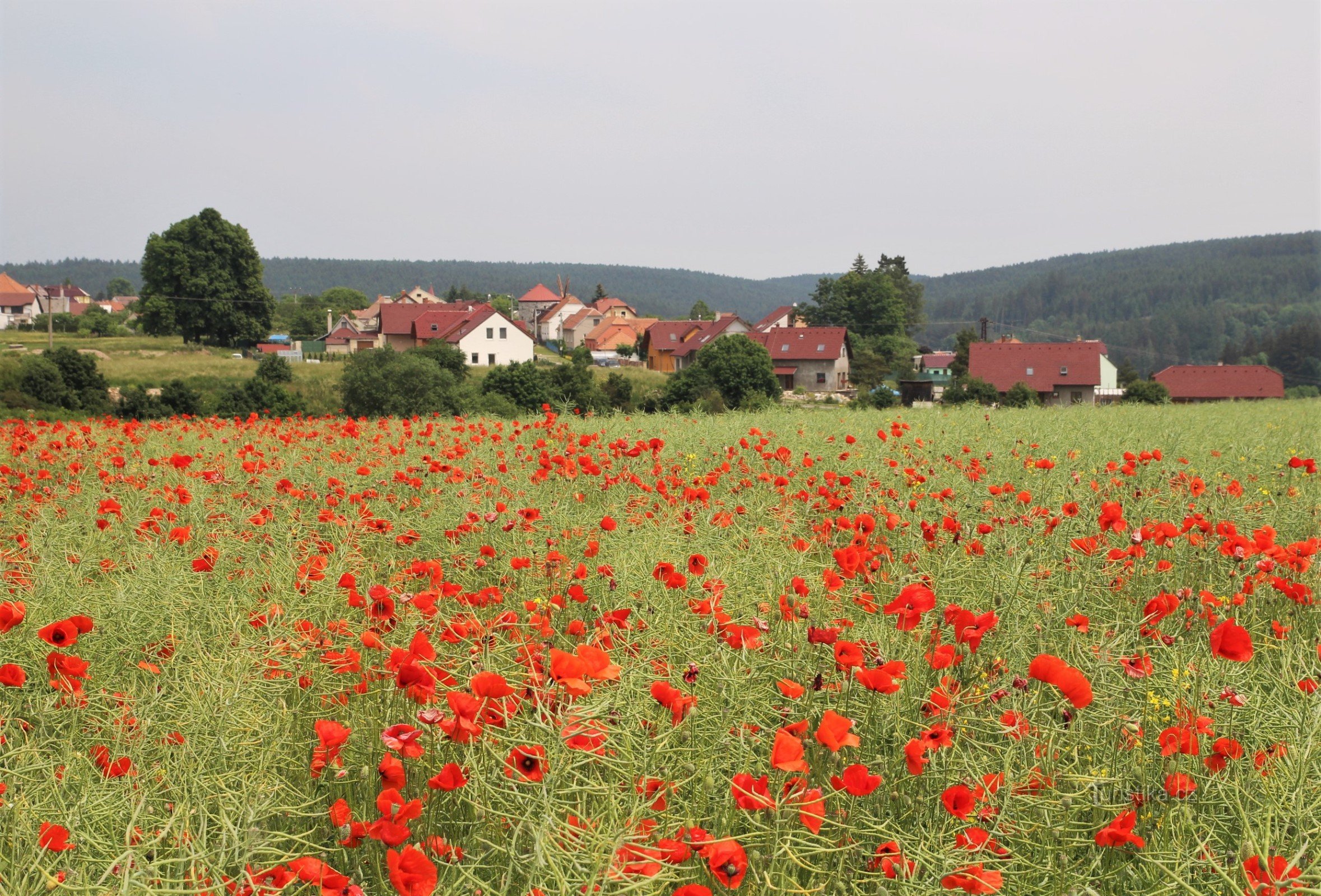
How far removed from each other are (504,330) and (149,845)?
6209cm

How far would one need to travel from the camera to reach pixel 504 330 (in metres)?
62.0

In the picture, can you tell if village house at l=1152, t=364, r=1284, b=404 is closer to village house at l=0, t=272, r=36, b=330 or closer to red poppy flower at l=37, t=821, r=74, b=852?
red poppy flower at l=37, t=821, r=74, b=852

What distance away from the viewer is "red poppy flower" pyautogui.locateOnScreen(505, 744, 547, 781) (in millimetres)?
1458

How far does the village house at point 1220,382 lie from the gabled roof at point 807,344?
19779 mm

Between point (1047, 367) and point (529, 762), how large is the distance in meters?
54.1

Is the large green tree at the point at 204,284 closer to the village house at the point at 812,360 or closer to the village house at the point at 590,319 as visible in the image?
the village house at the point at 812,360

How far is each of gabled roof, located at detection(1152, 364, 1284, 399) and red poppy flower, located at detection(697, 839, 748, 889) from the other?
54867mm

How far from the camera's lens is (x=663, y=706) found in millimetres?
1715

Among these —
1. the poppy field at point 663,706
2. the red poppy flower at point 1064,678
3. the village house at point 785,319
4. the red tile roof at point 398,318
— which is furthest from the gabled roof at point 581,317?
the red poppy flower at point 1064,678

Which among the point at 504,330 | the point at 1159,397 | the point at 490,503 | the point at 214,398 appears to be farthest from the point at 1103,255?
the point at 490,503

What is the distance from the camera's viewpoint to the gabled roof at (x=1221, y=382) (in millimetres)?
49062

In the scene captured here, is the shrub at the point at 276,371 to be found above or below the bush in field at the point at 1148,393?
above

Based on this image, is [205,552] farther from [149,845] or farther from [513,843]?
[513,843]

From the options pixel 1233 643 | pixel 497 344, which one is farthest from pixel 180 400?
pixel 497 344
